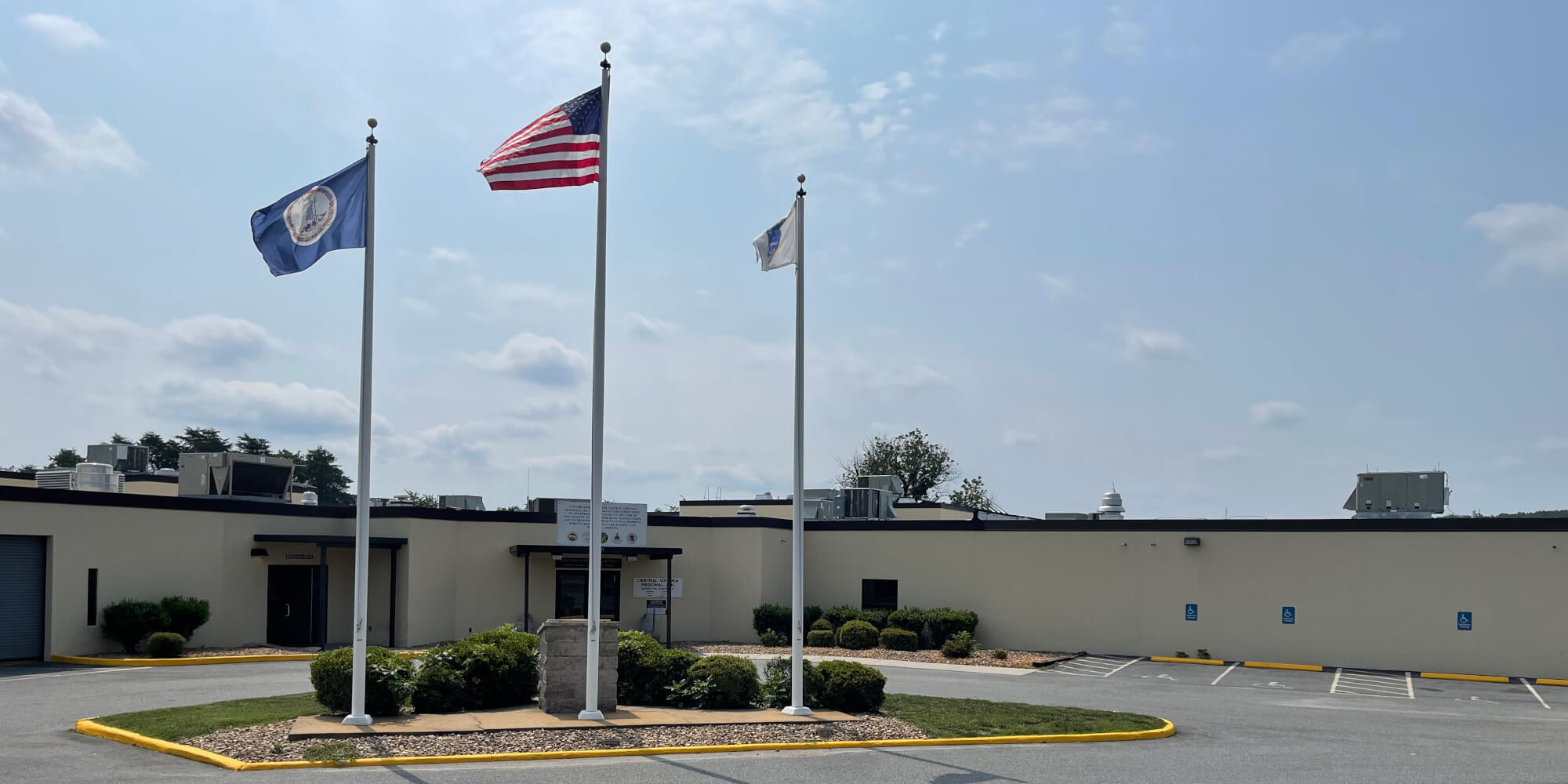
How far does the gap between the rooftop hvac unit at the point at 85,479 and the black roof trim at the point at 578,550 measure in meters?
10.5

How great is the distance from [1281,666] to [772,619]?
42.5ft

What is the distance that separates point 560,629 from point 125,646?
47.8ft

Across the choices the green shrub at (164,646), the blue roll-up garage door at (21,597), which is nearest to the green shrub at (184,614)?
the green shrub at (164,646)

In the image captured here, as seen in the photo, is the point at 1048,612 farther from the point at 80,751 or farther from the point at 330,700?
the point at 80,751

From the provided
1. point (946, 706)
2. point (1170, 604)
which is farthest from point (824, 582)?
point (946, 706)

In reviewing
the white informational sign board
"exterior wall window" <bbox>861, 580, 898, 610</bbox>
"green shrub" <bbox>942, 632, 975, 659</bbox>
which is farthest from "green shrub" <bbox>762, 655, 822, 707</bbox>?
"exterior wall window" <bbox>861, 580, 898, 610</bbox>

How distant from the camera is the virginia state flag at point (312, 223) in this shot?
15820mm

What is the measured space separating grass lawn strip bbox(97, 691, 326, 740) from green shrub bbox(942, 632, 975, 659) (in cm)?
1662

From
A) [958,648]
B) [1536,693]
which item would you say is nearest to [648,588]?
[958,648]

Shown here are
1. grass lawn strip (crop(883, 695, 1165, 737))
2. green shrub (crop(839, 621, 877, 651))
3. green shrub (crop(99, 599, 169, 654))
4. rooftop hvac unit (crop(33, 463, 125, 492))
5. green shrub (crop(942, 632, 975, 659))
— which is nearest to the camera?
grass lawn strip (crop(883, 695, 1165, 737))

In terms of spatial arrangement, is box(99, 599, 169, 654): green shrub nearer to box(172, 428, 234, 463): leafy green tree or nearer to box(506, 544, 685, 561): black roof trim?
box(506, 544, 685, 561): black roof trim

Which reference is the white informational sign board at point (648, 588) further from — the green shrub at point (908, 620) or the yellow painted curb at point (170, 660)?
the yellow painted curb at point (170, 660)

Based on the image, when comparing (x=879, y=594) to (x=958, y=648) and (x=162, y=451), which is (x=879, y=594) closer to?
(x=958, y=648)

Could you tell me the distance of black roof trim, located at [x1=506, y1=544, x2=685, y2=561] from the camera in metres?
32.2
